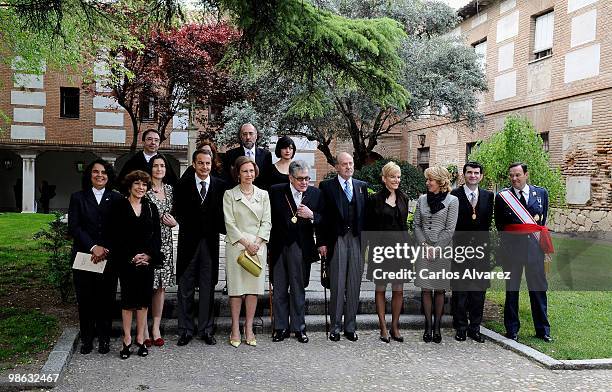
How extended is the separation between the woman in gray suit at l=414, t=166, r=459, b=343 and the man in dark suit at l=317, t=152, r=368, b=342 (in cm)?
70

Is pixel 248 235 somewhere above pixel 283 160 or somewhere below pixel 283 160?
below

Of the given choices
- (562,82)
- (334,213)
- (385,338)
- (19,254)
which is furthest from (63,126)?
(385,338)

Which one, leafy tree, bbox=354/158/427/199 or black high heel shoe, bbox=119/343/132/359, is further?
leafy tree, bbox=354/158/427/199

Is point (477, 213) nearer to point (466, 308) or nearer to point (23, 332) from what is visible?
point (466, 308)

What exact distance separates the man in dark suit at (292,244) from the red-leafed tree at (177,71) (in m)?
12.4

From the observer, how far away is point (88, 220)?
5.86m

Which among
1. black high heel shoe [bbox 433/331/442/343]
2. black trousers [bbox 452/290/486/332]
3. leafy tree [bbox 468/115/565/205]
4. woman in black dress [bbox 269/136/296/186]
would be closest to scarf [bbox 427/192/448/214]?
black trousers [bbox 452/290/486/332]

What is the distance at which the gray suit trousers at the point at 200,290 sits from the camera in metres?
6.22

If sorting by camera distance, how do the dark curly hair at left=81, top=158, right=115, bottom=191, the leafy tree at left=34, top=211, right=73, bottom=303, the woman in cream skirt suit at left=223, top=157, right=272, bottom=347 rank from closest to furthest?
the dark curly hair at left=81, top=158, right=115, bottom=191
the woman in cream skirt suit at left=223, top=157, right=272, bottom=347
the leafy tree at left=34, top=211, right=73, bottom=303

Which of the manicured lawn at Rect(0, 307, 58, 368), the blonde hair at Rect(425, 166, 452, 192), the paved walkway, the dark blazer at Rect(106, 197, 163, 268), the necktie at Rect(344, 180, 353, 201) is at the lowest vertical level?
the paved walkway

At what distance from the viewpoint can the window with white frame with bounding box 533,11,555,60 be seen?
17250 millimetres

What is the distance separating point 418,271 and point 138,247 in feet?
10.1

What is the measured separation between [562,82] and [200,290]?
14.1m

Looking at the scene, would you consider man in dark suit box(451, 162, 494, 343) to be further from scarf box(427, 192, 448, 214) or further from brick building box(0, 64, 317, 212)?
brick building box(0, 64, 317, 212)
